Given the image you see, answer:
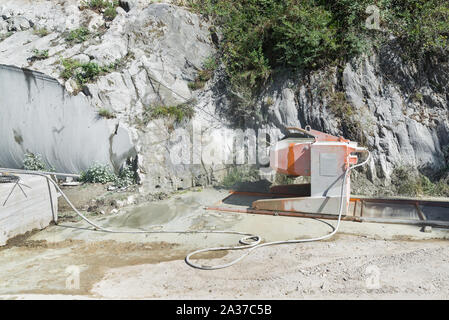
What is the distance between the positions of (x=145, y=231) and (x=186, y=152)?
335 centimetres

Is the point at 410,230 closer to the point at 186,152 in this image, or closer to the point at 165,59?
the point at 186,152

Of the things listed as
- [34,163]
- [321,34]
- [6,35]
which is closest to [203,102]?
[321,34]

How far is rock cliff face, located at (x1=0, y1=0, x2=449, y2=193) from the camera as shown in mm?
7828

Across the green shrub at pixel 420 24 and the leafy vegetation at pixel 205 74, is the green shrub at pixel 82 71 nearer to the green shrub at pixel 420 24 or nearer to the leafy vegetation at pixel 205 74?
the leafy vegetation at pixel 205 74

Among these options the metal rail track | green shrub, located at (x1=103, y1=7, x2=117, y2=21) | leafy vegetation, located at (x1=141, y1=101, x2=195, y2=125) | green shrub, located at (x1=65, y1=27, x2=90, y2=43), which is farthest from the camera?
green shrub, located at (x1=103, y1=7, x2=117, y2=21)

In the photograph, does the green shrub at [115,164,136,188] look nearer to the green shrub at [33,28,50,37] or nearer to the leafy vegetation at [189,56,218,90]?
the leafy vegetation at [189,56,218,90]

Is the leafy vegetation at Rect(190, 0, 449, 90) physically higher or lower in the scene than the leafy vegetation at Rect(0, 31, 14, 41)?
lower

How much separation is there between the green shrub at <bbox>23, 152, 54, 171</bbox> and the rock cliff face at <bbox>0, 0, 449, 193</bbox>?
170mm

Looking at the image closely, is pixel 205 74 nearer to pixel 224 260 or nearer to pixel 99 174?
pixel 99 174

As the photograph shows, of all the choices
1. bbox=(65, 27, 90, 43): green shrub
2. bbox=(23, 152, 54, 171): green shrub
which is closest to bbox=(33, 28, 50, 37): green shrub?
bbox=(65, 27, 90, 43): green shrub

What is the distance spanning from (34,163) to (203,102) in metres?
4.58

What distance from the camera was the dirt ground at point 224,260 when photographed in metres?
3.58

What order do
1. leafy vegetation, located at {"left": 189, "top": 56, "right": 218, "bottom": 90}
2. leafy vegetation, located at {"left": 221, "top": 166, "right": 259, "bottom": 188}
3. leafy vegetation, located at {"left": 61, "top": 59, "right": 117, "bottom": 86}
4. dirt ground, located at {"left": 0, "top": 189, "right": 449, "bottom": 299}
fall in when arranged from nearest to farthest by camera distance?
1. dirt ground, located at {"left": 0, "top": 189, "right": 449, "bottom": 299}
2. leafy vegetation, located at {"left": 221, "top": 166, "right": 259, "bottom": 188}
3. leafy vegetation, located at {"left": 61, "top": 59, "right": 117, "bottom": 86}
4. leafy vegetation, located at {"left": 189, "top": 56, "right": 218, "bottom": 90}

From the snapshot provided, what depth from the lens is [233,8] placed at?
1078cm
